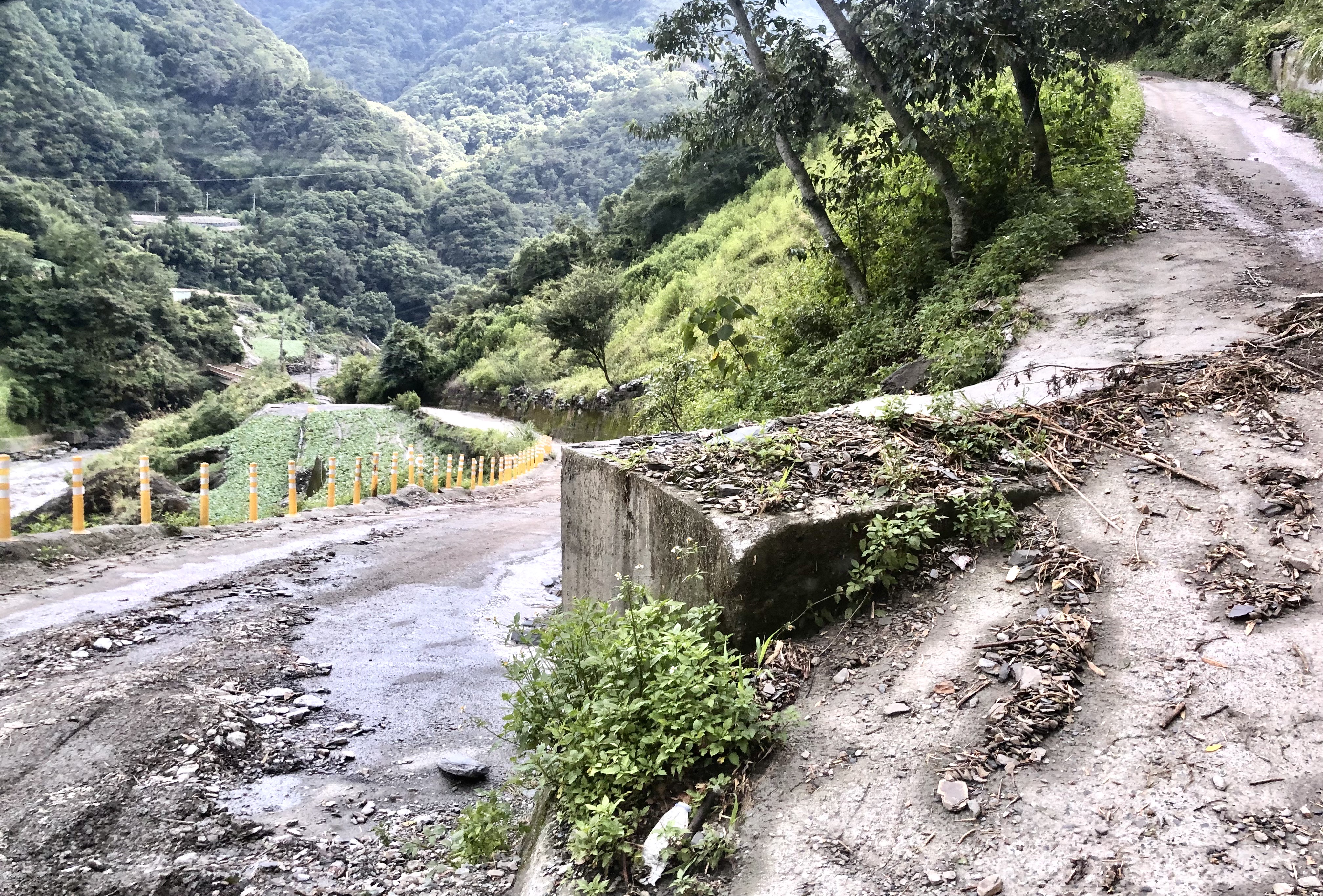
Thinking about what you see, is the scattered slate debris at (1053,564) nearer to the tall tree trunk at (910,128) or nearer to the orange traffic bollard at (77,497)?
the tall tree trunk at (910,128)

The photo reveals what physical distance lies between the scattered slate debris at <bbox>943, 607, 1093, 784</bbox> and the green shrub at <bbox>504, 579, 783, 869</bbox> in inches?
30.3

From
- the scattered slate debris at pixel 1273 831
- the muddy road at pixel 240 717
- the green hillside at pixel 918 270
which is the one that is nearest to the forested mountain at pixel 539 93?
the green hillside at pixel 918 270

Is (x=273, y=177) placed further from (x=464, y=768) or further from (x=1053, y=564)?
(x=1053, y=564)

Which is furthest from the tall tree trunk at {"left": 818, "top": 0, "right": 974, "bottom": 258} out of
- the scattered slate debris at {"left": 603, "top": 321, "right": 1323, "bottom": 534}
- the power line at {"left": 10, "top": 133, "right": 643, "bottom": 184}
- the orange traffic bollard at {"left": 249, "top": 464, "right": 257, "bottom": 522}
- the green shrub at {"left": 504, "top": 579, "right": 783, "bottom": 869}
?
the power line at {"left": 10, "top": 133, "right": 643, "bottom": 184}

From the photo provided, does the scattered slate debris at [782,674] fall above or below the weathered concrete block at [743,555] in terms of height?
below

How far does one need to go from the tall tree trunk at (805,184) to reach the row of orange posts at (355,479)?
28.5 feet

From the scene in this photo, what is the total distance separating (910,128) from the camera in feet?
31.8

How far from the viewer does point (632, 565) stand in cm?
429

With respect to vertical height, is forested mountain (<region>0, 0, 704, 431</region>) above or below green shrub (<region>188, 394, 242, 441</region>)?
above

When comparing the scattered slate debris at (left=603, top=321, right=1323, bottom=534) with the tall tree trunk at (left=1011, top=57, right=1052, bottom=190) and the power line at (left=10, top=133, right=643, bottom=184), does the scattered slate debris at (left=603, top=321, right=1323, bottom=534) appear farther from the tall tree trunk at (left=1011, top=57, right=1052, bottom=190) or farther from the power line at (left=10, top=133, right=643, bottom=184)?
the power line at (left=10, top=133, right=643, bottom=184)

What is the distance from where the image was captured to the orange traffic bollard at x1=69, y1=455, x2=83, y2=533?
841 centimetres

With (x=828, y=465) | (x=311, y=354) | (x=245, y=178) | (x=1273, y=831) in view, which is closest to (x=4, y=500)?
(x=828, y=465)

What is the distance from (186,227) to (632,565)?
8931cm

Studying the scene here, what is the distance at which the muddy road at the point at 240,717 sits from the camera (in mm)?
3451
